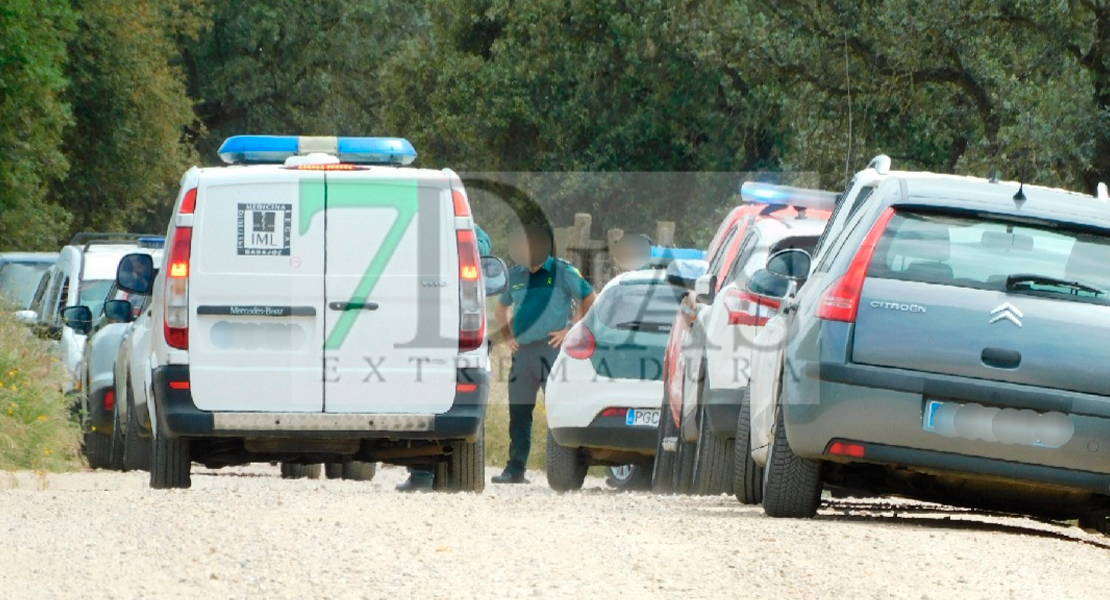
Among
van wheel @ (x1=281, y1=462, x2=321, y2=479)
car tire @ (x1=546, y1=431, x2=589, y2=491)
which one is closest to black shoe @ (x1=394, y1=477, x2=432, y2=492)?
car tire @ (x1=546, y1=431, x2=589, y2=491)

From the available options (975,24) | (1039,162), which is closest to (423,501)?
(1039,162)

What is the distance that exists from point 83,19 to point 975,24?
18.8 m

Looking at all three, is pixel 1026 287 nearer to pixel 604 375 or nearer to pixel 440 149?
pixel 604 375

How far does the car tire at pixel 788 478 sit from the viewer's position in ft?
30.9

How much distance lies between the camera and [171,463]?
37.8 feet

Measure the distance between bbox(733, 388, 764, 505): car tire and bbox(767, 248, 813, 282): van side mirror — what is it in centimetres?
127

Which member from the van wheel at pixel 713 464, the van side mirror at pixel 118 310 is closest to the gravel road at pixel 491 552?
the van wheel at pixel 713 464

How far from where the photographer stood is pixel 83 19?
3772 centimetres

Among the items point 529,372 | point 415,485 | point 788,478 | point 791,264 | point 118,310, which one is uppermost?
point 791,264

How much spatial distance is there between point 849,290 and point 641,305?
6017mm

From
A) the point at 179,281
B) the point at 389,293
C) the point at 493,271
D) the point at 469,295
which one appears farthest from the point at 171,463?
the point at 493,271

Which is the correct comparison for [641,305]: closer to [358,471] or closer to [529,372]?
[529,372]

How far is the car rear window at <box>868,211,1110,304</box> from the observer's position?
350 inches

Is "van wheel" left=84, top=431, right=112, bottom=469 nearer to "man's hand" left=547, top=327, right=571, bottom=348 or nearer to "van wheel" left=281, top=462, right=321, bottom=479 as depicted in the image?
"van wheel" left=281, top=462, right=321, bottom=479
